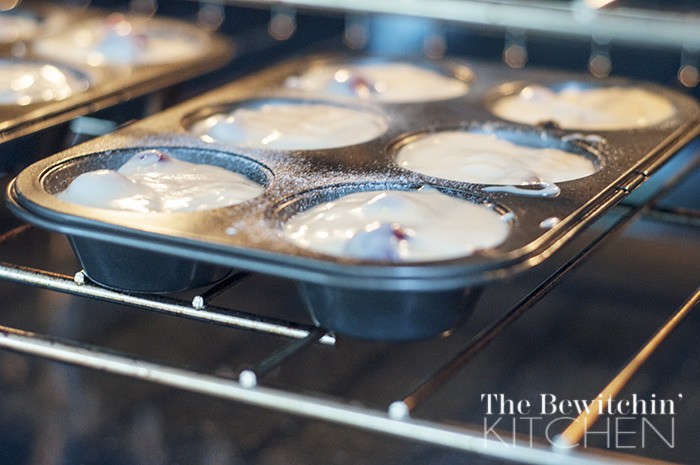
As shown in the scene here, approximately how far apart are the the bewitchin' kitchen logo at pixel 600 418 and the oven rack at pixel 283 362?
0.75 m

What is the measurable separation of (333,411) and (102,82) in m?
1.27

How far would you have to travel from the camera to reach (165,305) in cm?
157

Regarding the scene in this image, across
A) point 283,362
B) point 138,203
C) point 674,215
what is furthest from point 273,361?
point 674,215

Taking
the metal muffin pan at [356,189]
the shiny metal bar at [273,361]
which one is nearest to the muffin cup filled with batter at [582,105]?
the metal muffin pan at [356,189]

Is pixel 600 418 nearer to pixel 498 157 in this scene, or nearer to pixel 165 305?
pixel 498 157

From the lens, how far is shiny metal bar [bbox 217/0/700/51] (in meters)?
2.45

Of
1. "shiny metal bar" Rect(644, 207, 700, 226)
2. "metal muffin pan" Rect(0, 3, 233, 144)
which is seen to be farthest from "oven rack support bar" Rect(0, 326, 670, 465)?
"shiny metal bar" Rect(644, 207, 700, 226)

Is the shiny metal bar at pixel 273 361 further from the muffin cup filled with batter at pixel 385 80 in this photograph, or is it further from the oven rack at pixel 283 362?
the muffin cup filled with batter at pixel 385 80

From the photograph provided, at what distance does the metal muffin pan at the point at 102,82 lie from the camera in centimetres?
204

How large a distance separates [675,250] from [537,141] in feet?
3.41

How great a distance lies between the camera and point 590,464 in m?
1.28

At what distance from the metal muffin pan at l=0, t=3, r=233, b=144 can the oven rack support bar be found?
70 centimetres

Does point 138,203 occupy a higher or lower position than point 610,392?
higher

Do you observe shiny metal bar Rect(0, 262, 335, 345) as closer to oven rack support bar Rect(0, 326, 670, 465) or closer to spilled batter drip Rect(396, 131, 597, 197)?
oven rack support bar Rect(0, 326, 670, 465)
